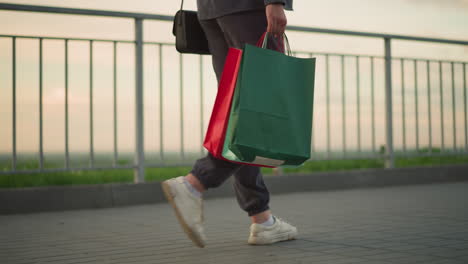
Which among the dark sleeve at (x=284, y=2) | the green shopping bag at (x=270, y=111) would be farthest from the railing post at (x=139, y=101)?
the green shopping bag at (x=270, y=111)

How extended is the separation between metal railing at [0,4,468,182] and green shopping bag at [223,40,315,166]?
2.42m

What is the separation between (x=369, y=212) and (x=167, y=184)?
1.70m

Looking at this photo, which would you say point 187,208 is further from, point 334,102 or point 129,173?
point 334,102

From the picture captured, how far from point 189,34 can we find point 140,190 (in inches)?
82.0

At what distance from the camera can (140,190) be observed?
485cm

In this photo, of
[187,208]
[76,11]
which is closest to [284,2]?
[187,208]

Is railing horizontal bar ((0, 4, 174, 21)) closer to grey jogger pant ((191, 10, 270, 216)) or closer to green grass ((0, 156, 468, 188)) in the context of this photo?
green grass ((0, 156, 468, 188))

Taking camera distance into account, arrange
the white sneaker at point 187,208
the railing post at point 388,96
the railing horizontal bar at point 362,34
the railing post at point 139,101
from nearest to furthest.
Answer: the white sneaker at point 187,208 → the railing post at point 139,101 → the railing horizontal bar at point 362,34 → the railing post at point 388,96

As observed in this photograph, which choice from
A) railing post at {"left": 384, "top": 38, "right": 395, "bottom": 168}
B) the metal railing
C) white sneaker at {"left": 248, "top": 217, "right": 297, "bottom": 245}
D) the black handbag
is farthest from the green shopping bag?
railing post at {"left": 384, "top": 38, "right": 395, "bottom": 168}

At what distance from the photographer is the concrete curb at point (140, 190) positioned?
14.4 ft

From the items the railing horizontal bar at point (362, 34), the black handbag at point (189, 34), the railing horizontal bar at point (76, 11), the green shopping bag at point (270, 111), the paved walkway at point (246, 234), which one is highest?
the railing horizontal bar at point (362, 34)

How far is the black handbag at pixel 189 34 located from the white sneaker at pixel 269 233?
0.85 m

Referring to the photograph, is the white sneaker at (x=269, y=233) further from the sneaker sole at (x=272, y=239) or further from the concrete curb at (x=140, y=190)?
the concrete curb at (x=140, y=190)

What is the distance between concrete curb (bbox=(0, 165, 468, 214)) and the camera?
440 centimetres
